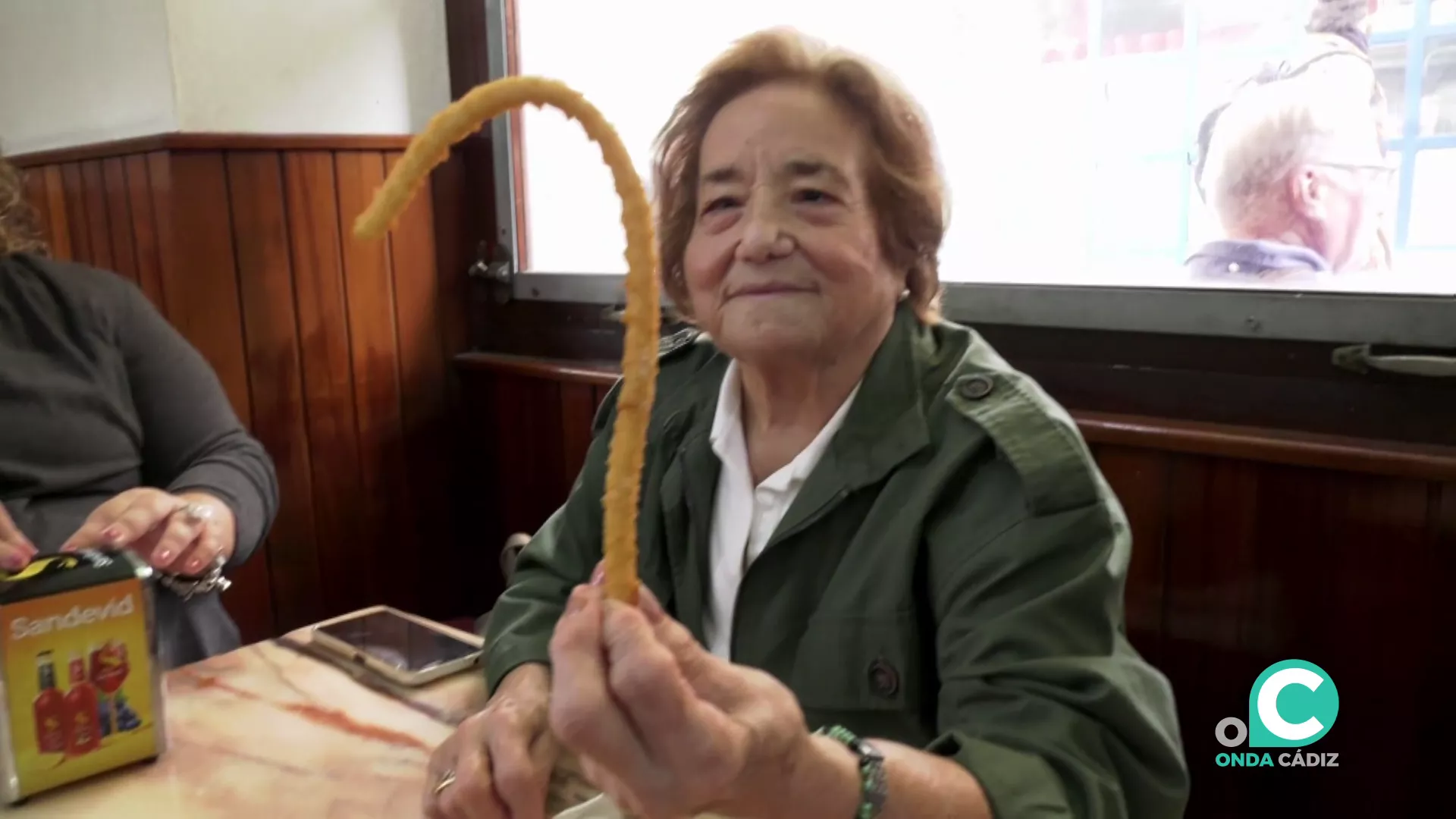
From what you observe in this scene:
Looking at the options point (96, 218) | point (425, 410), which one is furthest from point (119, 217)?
point (425, 410)

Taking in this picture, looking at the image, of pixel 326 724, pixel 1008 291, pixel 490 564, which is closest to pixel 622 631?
pixel 326 724

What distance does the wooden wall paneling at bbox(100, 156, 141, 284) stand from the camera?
6.58 ft

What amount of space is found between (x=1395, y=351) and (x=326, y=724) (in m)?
1.20

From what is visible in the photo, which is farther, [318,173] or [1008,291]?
[318,173]

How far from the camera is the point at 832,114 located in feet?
3.37

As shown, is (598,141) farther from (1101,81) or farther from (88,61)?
(88,61)

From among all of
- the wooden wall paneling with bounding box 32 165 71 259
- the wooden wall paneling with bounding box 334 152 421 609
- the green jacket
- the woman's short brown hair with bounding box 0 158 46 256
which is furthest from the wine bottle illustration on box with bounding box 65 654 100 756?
the wooden wall paneling with bounding box 32 165 71 259

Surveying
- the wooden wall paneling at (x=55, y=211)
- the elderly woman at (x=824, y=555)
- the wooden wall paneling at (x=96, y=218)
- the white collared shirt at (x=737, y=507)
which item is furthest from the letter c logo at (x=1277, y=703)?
the wooden wall paneling at (x=55, y=211)

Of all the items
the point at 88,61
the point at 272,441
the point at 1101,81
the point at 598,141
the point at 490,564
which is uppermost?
the point at 88,61

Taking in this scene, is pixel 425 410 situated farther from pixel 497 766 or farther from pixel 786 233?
pixel 497 766

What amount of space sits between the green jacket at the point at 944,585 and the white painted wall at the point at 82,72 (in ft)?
4.48

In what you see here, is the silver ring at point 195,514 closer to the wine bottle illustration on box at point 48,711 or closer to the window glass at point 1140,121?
the wine bottle illustration on box at point 48,711

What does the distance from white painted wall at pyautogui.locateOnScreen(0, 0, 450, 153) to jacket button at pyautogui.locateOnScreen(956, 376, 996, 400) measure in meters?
1.58

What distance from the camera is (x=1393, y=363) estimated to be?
1222mm
